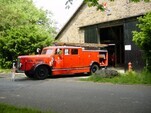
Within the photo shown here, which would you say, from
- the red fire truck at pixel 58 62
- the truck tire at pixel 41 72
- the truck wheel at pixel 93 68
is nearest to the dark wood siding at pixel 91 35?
the red fire truck at pixel 58 62

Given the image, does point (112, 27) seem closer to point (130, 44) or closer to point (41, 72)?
point (130, 44)

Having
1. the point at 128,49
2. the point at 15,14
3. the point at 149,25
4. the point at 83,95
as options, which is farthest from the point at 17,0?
the point at 83,95

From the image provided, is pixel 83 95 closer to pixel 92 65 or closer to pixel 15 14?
pixel 92 65

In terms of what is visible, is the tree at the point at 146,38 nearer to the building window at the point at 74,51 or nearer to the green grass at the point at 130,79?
the green grass at the point at 130,79

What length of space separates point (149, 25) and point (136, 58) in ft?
27.2

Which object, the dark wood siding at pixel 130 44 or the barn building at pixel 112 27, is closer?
the dark wood siding at pixel 130 44

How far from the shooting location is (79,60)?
2666 centimetres

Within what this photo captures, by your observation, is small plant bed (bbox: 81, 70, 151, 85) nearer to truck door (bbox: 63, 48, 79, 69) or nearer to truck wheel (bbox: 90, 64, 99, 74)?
truck door (bbox: 63, 48, 79, 69)

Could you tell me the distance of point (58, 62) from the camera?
82.7ft

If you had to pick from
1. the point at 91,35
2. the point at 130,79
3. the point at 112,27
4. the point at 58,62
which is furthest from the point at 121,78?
the point at 112,27

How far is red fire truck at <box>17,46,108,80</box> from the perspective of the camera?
79.6 feet

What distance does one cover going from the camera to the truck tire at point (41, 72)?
79.2 feet

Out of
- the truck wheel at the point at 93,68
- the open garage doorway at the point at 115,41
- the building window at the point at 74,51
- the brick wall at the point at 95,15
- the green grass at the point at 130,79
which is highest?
the brick wall at the point at 95,15

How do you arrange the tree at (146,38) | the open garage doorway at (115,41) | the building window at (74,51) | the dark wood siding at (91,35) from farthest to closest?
1. the open garage doorway at (115,41)
2. the dark wood siding at (91,35)
3. the building window at (74,51)
4. the tree at (146,38)
